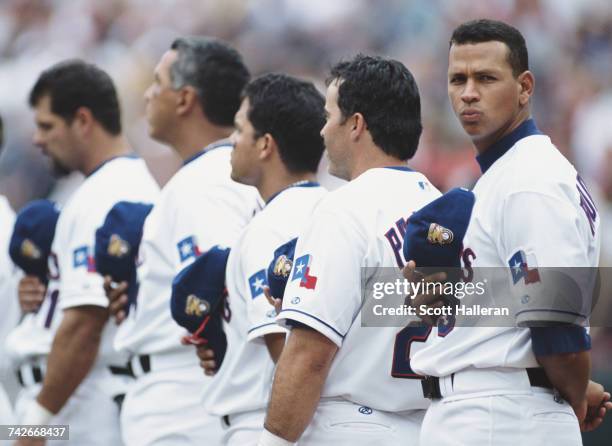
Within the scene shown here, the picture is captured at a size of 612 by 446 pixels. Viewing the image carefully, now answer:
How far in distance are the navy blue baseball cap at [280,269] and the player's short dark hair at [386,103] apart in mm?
516

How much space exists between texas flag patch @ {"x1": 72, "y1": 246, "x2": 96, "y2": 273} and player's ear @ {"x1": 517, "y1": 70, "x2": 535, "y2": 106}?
2740 millimetres

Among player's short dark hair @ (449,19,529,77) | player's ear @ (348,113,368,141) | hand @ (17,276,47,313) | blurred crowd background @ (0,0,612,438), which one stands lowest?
hand @ (17,276,47,313)

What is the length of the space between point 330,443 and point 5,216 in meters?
3.69

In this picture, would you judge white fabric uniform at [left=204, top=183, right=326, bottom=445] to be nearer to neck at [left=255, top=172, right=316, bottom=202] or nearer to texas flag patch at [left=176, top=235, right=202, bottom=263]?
neck at [left=255, top=172, right=316, bottom=202]

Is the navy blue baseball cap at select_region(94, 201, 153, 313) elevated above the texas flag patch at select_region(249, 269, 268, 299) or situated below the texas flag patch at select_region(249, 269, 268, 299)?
above

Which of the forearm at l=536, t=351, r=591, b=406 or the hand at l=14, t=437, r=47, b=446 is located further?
the hand at l=14, t=437, r=47, b=446

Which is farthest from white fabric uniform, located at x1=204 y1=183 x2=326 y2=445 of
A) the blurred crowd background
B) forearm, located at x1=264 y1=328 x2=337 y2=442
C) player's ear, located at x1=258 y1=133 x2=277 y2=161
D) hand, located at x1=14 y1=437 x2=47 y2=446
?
the blurred crowd background

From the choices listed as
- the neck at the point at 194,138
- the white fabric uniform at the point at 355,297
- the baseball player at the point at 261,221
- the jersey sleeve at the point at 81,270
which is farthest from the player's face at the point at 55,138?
the white fabric uniform at the point at 355,297

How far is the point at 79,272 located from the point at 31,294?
2.05 feet

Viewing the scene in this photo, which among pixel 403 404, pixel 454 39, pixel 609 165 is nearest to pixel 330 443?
pixel 403 404

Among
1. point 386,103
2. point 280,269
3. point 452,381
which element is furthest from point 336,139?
point 452,381

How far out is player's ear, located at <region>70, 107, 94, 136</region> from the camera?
620 cm

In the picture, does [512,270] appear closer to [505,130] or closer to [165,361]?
[505,130]

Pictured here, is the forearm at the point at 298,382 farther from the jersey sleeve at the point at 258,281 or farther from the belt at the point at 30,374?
the belt at the point at 30,374
